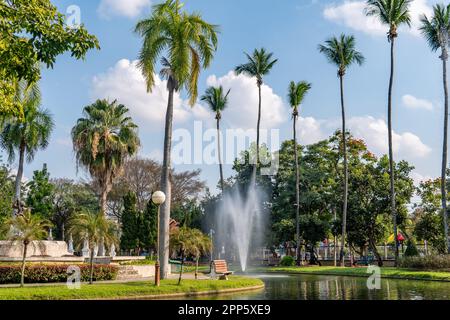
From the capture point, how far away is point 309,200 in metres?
50.6

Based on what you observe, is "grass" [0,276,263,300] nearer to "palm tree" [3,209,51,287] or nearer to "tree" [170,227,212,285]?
"tree" [170,227,212,285]

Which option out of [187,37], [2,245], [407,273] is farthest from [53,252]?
[407,273]

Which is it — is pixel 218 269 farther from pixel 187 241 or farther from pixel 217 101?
pixel 217 101

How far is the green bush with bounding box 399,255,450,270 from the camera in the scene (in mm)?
30686

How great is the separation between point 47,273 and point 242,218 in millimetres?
27548

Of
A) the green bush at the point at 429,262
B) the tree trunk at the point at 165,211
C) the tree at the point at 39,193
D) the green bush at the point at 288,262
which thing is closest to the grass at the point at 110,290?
Answer: the tree trunk at the point at 165,211

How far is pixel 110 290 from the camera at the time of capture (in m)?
16.3

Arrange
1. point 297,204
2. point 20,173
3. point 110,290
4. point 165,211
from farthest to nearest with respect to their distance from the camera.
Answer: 1. point 297,204
2. point 20,173
3. point 165,211
4. point 110,290

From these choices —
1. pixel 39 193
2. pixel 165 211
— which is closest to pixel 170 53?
pixel 165 211

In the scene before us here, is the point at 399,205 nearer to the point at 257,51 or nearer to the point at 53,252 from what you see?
the point at 257,51

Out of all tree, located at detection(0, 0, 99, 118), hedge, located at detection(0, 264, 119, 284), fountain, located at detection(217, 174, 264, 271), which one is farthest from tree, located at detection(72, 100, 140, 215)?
tree, located at detection(0, 0, 99, 118)

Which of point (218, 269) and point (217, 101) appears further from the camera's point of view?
point (217, 101)

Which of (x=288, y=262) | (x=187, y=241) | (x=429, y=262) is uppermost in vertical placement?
(x=187, y=241)
